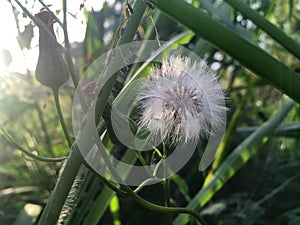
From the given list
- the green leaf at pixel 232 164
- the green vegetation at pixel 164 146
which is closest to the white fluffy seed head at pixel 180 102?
the green vegetation at pixel 164 146

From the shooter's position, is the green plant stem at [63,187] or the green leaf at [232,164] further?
the green leaf at [232,164]

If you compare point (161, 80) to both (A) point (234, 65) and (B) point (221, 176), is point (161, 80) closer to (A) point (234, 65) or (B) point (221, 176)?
(B) point (221, 176)

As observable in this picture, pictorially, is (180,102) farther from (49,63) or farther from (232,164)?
(232,164)

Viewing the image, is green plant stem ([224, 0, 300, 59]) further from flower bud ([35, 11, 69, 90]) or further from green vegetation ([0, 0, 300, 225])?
flower bud ([35, 11, 69, 90])

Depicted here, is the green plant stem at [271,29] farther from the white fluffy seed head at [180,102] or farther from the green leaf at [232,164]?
the green leaf at [232,164]

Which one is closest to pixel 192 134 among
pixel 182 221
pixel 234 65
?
pixel 182 221

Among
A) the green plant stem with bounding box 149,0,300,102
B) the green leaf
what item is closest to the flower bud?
the green plant stem with bounding box 149,0,300,102

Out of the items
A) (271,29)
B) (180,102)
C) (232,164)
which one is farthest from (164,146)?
(232,164)
